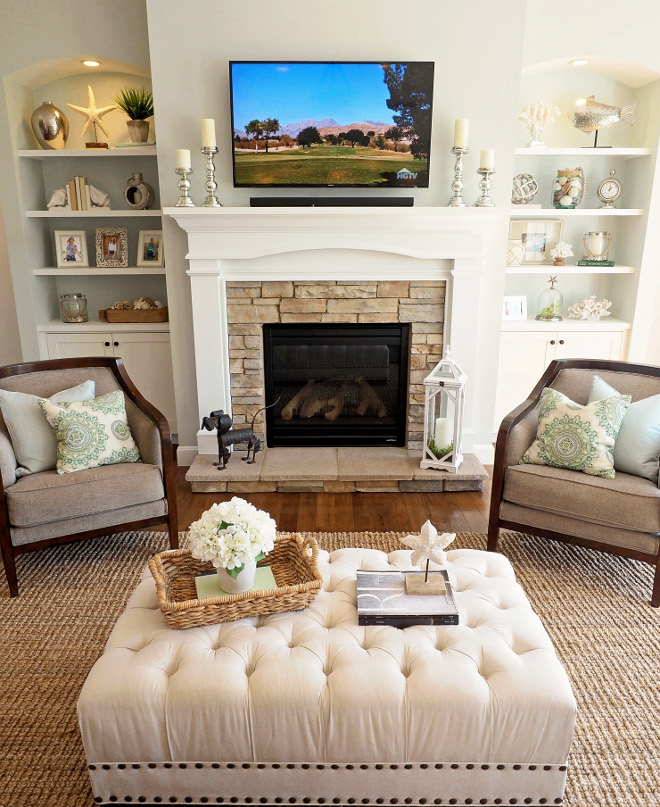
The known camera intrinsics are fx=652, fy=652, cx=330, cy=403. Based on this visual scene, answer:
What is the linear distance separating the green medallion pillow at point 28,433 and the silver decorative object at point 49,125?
2.07 meters

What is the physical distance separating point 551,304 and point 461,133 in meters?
1.48

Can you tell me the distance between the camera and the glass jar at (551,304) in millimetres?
4469

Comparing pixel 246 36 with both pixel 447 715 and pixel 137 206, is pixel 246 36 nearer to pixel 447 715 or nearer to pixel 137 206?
pixel 137 206

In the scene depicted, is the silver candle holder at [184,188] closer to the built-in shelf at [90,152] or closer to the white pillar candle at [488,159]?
the built-in shelf at [90,152]

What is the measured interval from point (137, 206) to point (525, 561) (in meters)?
3.25

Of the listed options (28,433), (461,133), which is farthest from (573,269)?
(28,433)

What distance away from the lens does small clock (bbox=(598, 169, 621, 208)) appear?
4.36m

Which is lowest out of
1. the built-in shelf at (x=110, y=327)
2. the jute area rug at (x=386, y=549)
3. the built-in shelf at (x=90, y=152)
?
the jute area rug at (x=386, y=549)

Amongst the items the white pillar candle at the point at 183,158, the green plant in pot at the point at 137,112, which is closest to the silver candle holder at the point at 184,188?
the white pillar candle at the point at 183,158

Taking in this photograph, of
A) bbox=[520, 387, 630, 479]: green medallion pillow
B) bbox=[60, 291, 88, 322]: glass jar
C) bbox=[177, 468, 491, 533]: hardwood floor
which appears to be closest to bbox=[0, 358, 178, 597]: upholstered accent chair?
bbox=[177, 468, 491, 533]: hardwood floor

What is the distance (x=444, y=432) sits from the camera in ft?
12.4

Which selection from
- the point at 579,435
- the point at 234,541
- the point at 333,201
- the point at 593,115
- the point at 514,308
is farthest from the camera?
the point at 514,308

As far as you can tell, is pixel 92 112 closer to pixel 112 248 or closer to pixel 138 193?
pixel 138 193

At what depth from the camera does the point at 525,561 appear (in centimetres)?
Answer: 304
